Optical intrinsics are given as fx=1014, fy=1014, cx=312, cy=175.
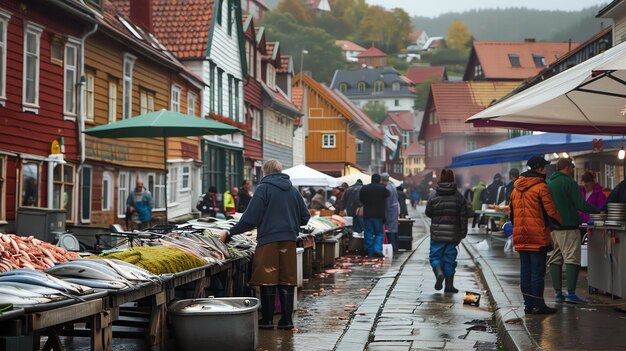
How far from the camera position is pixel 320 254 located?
60.6 feet

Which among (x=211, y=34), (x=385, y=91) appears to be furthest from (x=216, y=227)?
(x=385, y=91)

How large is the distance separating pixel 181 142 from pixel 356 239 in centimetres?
1141

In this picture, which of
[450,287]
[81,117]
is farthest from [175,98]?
[450,287]

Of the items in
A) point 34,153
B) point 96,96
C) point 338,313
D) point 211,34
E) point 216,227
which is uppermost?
point 211,34

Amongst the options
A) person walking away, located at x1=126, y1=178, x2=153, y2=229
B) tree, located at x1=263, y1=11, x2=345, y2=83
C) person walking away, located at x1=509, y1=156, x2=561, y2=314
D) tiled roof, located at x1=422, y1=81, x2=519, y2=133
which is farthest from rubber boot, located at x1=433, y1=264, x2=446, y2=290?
tree, located at x1=263, y1=11, x2=345, y2=83

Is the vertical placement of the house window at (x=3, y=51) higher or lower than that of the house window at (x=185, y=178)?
higher

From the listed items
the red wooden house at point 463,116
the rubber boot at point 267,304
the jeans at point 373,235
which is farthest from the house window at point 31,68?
the red wooden house at point 463,116

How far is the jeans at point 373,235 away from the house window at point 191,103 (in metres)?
13.6

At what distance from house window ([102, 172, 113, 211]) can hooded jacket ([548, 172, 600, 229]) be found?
16.1 meters

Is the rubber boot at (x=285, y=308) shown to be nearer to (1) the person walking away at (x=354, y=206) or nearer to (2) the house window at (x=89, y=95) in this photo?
(1) the person walking away at (x=354, y=206)

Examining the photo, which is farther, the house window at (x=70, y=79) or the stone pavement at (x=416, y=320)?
the house window at (x=70, y=79)

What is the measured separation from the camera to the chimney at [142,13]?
33844mm

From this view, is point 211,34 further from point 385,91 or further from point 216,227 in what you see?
point 385,91

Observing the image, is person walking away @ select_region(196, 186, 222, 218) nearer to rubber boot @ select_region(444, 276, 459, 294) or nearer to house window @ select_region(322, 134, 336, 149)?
rubber boot @ select_region(444, 276, 459, 294)
